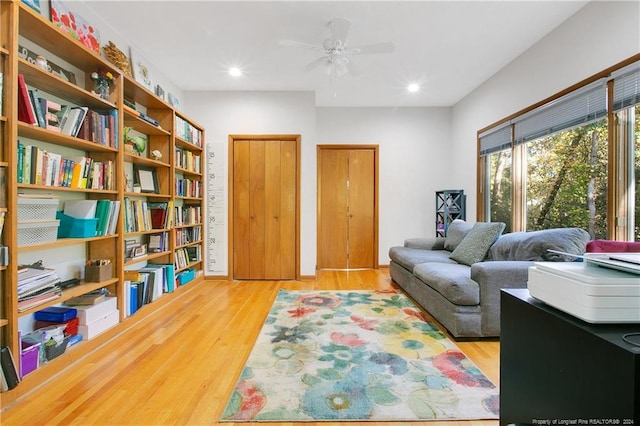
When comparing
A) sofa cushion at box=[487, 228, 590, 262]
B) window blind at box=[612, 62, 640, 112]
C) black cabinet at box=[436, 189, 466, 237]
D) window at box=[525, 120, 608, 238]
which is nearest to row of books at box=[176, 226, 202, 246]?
sofa cushion at box=[487, 228, 590, 262]

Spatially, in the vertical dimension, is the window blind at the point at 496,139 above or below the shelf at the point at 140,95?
below

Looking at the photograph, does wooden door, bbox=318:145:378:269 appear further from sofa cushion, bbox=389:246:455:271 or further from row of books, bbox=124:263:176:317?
row of books, bbox=124:263:176:317

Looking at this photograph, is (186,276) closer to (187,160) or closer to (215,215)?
(215,215)

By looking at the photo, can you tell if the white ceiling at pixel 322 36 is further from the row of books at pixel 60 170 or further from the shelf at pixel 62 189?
the shelf at pixel 62 189

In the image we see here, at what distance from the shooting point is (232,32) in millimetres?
2727

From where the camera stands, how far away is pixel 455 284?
225cm

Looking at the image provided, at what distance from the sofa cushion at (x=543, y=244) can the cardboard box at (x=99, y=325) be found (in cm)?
330

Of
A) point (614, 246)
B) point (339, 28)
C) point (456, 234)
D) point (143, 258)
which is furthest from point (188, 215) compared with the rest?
point (614, 246)

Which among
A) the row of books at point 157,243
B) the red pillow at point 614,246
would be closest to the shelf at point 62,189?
the row of books at point 157,243

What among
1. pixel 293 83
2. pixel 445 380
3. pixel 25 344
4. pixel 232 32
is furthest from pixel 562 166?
pixel 25 344

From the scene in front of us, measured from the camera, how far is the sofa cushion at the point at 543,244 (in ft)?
7.21

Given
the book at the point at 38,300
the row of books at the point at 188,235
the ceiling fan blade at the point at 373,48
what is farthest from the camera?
the row of books at the point at 188,235

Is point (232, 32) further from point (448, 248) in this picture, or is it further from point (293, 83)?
point (448, 248)

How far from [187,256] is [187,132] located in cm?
161
